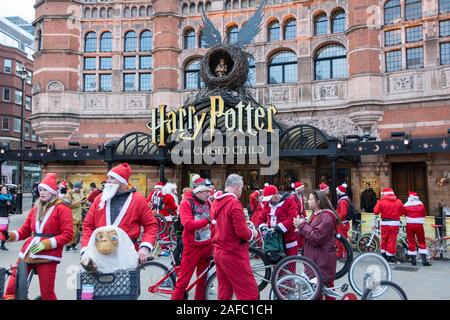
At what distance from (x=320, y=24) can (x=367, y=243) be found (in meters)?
14.4

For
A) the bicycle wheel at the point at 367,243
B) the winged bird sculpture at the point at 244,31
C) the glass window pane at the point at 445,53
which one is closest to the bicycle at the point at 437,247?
the bicycle wheel at the point at 367,243

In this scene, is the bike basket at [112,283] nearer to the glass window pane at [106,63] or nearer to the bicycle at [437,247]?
the bicycle at [437,247]

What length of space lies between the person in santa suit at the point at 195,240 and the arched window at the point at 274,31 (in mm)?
18354

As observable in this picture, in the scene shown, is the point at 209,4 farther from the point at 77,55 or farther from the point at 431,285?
the point at 431,285

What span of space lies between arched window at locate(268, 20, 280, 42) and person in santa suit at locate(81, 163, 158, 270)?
19.6 meters

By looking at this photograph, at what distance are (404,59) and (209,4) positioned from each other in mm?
11242

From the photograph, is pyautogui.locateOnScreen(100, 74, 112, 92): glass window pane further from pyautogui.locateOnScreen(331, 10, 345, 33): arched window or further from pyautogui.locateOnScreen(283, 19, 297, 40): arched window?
pyautogui.locateOnScreen(331, 10, 345, 33): arched window

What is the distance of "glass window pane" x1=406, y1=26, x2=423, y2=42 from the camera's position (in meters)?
19.3

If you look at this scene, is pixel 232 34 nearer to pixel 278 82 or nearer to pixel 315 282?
pixel 278 82

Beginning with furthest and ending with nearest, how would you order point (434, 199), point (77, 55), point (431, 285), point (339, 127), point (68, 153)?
point (77, 55)
point (339, 127)
point (68, 153)
point (434, 199)
point (431, 285)

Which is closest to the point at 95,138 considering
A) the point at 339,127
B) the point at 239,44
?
the point at 239,44

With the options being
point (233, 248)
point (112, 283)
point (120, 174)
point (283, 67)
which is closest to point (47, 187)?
point (120, 174)

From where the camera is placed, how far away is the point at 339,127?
67.0 feet
